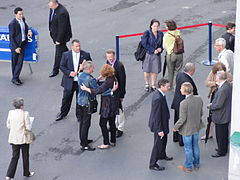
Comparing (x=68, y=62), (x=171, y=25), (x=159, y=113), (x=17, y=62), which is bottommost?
(x=159, y=113)

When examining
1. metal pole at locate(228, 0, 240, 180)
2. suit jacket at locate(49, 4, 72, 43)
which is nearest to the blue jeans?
metal pole at locate(228, 0, 240, 180)

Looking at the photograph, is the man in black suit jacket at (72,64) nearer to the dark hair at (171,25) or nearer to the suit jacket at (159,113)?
the dark hair at (171,25)

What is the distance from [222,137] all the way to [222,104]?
0.73 m

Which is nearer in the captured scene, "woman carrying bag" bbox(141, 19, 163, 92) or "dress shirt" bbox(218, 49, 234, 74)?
"dress shirt" bbox(218, 49, 234, 74)

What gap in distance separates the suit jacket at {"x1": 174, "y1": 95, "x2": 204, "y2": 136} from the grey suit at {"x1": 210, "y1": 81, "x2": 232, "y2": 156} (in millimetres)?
475

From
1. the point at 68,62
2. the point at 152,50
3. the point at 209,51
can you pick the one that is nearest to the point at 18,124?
the point at 68,62

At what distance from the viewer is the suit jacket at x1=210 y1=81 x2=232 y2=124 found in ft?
32.4

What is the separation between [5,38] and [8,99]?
205 cm

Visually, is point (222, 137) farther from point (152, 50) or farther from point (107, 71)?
point (152, 50)

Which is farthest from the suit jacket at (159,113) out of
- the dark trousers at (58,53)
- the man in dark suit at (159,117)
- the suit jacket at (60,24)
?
the dark trousers at (58,53)

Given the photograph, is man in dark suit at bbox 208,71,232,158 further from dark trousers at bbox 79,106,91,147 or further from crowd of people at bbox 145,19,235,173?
dark trousers at bbox 79,106,91,147

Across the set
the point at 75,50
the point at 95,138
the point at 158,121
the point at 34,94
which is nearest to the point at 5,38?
the point at 34,94

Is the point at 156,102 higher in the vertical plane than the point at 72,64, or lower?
lower

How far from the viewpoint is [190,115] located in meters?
9.59
